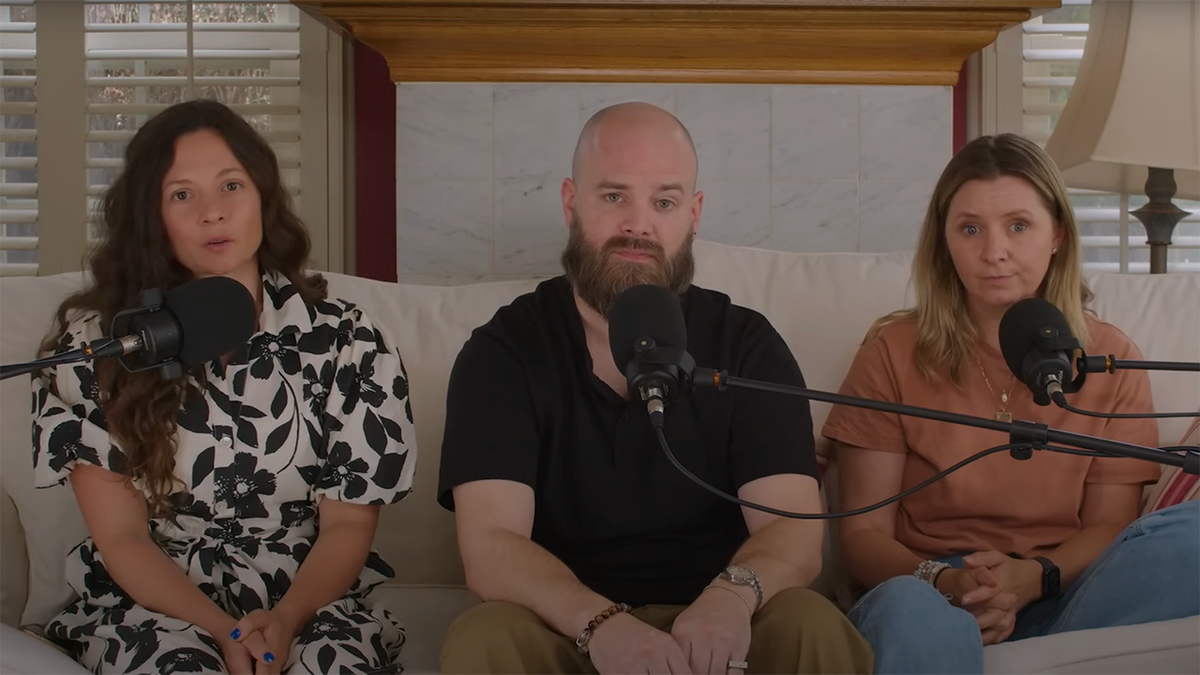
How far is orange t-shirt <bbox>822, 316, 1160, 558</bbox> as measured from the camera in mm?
1951

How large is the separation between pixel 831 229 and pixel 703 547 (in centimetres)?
141

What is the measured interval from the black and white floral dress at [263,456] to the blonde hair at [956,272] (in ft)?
2.77

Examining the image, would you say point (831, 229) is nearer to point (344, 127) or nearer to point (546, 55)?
point (546, 55)

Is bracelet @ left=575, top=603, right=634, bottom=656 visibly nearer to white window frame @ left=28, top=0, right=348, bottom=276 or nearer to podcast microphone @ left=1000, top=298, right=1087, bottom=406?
podcast microphone @ left=1000, top=298, right=1087, bottom=406

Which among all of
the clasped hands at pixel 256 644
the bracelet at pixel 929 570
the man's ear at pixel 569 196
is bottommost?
the clasped hands at pixel 256 644

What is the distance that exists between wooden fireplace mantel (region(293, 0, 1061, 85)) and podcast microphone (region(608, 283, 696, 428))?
5.70 feet

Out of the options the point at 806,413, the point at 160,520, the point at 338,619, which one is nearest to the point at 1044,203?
the point at 806,413

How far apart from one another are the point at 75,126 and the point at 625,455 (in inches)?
92.2

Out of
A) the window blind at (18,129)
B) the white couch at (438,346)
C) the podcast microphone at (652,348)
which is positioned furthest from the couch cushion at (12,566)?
the window blind at (18,129)

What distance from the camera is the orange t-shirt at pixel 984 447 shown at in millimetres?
1951

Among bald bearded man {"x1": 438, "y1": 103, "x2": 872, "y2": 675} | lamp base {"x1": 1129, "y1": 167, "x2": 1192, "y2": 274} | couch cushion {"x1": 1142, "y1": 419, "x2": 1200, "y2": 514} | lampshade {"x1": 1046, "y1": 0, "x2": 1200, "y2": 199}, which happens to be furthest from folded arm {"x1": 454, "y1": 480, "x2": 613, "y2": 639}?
lamp base {"x1": 1129, "y1": 167, "x2": 1192, "y2": 274}

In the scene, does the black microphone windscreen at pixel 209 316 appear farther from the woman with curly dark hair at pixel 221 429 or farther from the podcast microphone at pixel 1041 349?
the podcast microphone at pixel 1041 349

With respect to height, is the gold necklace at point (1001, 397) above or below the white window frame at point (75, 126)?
below

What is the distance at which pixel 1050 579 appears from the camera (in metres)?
1.84
